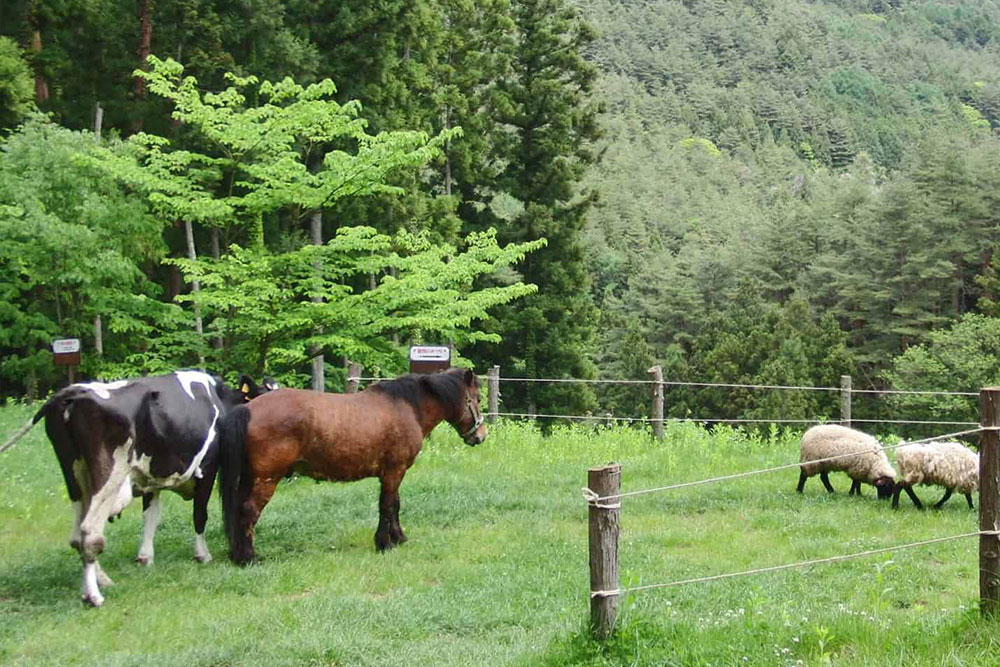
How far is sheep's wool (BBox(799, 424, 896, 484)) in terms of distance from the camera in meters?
11.1

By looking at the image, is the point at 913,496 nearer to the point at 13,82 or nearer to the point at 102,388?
the point at 102,388

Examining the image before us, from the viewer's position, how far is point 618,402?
54.0 meters

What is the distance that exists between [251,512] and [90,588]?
162 cm

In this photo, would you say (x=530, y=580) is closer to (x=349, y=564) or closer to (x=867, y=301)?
(x=349, y=564)

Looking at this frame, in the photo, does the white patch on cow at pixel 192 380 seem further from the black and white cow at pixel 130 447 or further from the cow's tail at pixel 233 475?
the cow's tail at pixel 233 475

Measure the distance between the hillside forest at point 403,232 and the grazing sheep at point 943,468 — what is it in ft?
19.6

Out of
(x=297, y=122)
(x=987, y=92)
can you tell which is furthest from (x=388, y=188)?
(x=987, y=92)

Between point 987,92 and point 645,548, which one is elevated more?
point 987,92

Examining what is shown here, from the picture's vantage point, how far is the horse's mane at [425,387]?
30.8 feet

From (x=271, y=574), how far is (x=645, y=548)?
358cm

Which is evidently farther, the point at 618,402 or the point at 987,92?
the point at 987,92

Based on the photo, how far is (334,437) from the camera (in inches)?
343

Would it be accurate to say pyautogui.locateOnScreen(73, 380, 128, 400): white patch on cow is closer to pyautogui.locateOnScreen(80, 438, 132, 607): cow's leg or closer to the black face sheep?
pyautogui.locateOnScreen(80, 438, 132, 607): cow's leg

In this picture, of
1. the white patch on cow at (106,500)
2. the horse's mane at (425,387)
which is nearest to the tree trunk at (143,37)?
the horse's mane at (425,387)
